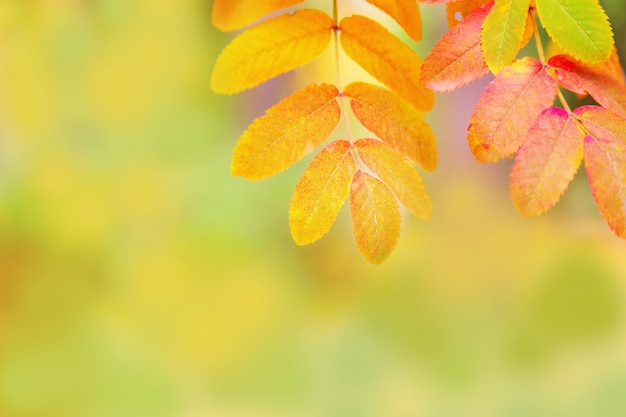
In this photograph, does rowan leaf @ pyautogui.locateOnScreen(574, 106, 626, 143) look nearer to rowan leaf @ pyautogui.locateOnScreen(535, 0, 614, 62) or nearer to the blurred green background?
rowan leaf @ pyautogui.locateOnScreen(535, 0, 614, 62)

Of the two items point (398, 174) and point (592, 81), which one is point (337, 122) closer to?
point (398, 174)

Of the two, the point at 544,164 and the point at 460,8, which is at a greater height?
the point at 460,8

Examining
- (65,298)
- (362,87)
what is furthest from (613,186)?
(65,298)

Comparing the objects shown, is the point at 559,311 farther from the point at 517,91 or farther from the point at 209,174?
the point at 517,91

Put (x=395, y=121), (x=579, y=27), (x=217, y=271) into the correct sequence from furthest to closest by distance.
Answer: (x=217, y=271) → (x=395, y=121) → (x=579, y=27)

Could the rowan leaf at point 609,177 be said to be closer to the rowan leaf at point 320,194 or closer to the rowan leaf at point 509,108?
the rowan leaf at point 509,108

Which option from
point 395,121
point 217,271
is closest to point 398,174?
point 395,121

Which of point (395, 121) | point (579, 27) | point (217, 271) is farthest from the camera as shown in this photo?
point (217, 271)

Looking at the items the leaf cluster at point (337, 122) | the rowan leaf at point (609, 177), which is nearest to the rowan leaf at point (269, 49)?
the leaf cluster at point (337, 122)
